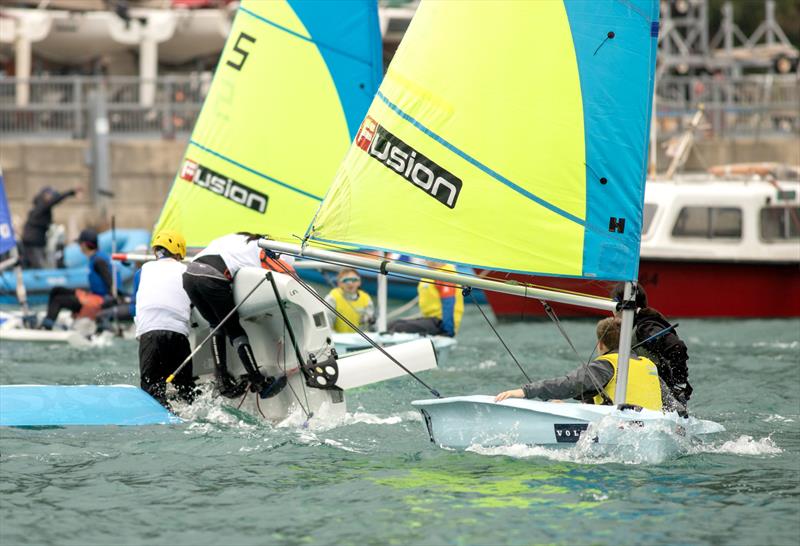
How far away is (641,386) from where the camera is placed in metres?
8.23

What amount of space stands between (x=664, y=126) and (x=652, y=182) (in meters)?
6.17

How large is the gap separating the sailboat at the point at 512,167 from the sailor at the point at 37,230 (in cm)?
1174

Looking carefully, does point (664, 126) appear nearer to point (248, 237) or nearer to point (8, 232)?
point (8, 232)

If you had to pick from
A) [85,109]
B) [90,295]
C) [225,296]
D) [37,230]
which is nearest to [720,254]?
[90,295]

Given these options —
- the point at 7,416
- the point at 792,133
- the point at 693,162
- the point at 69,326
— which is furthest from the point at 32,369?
the point at 792,133

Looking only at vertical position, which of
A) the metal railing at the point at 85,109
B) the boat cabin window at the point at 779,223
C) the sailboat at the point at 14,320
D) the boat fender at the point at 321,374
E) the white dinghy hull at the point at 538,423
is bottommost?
the white dinghy hull at the point at 538,423

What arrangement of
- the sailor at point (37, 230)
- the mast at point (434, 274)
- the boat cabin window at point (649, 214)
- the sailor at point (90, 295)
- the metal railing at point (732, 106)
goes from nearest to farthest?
the mast at point (434, 274) < the sailor at point (90, 295) < the boat cabin window at point (649, 214) < the sailor at point (37, 230) < the metal railing at point (732, 106)

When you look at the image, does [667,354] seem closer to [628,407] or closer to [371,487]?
[628,407]

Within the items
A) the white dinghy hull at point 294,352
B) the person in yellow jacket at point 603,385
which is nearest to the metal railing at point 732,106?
the white dinghy hull at point 294,352

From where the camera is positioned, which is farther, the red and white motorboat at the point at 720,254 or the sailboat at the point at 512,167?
the red and white motorboat at the point at 720,254

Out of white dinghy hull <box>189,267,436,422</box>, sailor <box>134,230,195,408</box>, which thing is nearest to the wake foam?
white dinghy hull <box>189,267,436,422</box>

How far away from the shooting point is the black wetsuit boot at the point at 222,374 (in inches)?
391

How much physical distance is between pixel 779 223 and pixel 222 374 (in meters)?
10.4

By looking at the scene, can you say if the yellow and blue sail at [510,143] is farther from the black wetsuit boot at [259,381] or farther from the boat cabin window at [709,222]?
the boat cabin window at [709,222]
